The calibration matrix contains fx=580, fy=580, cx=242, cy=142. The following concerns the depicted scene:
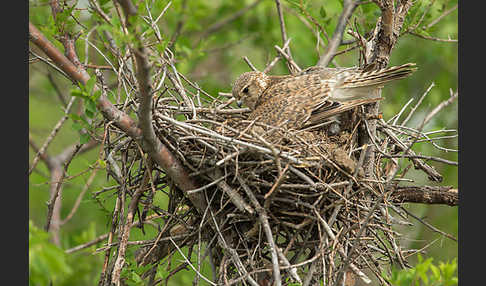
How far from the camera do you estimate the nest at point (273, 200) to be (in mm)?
3932

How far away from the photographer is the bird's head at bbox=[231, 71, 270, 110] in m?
5.34

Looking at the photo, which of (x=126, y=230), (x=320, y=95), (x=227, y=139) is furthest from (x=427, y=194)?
(x=126, y=230)

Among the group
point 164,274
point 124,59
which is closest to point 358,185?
point 164,274

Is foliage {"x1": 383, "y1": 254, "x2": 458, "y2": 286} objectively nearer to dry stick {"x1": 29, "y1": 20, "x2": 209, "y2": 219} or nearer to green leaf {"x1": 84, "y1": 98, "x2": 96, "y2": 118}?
dry stick {"x1": 29, "y1": 20, "x2": 209, "y2": 219}

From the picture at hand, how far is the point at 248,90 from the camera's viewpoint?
17.6 feet

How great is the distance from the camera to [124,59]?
4.23 metres

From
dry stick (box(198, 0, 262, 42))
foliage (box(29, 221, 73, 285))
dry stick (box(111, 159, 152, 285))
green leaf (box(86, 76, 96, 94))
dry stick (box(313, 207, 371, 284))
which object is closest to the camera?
foliage (box(29, 221, 73, 285))

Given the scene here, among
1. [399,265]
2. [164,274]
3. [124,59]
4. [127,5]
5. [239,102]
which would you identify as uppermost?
[127,5]

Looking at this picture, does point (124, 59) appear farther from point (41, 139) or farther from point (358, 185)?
point (41, 139)

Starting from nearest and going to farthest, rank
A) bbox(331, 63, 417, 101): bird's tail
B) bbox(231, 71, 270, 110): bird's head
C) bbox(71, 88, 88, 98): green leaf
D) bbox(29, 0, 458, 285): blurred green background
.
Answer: bbox(71, 88, 88, 98): green leaf
bbox(331, 63, 417, 101): bird's tail
bbox(231, 71, 270, 110): bird's head
bbox(29, 0, 458, 285): blurred green background

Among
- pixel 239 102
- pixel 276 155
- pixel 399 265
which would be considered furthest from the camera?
pixel 239 102

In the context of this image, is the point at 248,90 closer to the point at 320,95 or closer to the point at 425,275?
the point at 320,95

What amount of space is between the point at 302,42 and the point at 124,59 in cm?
455

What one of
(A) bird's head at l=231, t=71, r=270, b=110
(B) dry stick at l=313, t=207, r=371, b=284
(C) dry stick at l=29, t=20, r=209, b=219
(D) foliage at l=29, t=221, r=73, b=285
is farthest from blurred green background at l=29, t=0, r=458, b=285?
(D) foliage at l=29, t=221, r=73, b=285
